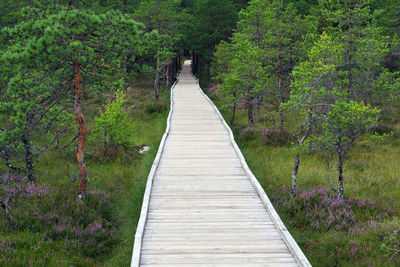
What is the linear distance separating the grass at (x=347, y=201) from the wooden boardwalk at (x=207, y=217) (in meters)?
1.26

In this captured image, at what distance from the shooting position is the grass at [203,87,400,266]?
7.15 meters

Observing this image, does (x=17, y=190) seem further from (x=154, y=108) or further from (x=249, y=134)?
(x=154, y=108)

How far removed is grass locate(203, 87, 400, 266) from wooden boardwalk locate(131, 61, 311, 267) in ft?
4.12

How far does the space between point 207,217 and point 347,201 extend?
15.2 feet

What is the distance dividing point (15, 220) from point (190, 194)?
171 inches

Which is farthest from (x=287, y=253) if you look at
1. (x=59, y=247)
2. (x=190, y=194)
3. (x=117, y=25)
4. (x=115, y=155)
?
(x=115, y=155)

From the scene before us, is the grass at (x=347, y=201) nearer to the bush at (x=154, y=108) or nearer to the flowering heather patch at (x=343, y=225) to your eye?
the flowering heather patch at (x=343, y=225)

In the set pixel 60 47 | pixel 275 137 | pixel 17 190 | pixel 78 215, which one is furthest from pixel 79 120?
pixel 275 137

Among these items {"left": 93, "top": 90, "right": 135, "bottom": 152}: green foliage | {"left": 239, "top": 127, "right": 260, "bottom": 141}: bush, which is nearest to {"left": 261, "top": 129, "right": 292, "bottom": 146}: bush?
{"left": 239, "top": 127, "right": 260, "bottom": 141}: bush

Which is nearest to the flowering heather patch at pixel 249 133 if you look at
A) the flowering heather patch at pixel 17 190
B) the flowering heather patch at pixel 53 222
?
the flowering heather patch at pixel 53 222

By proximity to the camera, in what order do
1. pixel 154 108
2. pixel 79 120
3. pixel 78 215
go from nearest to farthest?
pixel 79 120 → pixel 78 215 → pixel 154 108

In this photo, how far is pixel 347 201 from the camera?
9555 millimetres

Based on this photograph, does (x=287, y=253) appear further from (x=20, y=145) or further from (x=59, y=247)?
(x=20, y=145)

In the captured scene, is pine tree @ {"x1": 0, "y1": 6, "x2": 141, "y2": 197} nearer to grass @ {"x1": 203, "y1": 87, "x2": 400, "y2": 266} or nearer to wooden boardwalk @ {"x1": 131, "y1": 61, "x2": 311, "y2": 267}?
wooden boardwalk @ {"x1": 131, "y1": 61, "x2": 311, "y2": 267}
